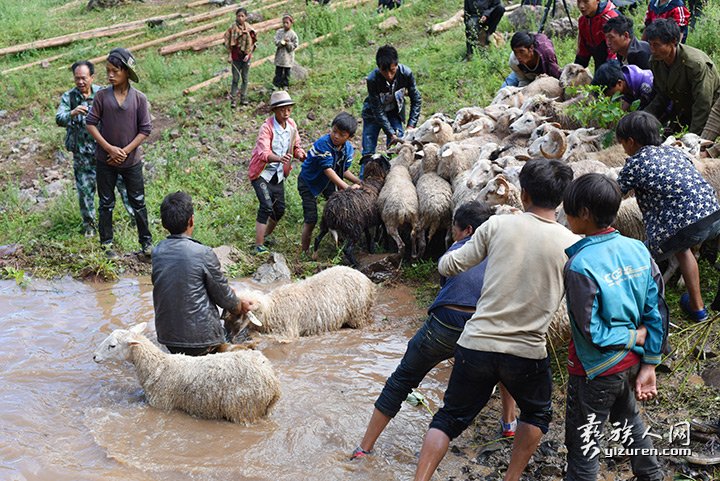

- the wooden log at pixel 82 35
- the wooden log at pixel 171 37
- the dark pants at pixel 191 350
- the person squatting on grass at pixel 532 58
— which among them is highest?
the wooden log at pixel 82 35

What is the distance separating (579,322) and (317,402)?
245 centimetres

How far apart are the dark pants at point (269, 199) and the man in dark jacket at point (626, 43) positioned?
419 cm

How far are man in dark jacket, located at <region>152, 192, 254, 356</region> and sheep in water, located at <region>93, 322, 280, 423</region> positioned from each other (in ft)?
0.74

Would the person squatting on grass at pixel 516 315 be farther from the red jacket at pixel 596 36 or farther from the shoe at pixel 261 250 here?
the red jacket at pixel 596 36

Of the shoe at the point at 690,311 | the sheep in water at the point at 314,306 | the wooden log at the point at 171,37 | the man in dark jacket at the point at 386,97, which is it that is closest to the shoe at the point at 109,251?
the sheep in water at the point at 314,306

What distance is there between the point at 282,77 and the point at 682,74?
360 inches

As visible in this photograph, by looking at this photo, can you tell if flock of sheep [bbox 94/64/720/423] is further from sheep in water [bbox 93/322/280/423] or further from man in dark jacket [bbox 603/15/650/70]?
man in dark jacket [bbox 603/15/650/70]

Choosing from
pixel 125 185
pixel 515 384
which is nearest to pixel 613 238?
pixel 515 384

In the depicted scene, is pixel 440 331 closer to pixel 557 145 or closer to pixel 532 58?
pixel 557 145

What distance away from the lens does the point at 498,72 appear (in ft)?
41.0

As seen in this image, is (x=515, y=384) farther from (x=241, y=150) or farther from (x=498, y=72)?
(x=498, y=72)

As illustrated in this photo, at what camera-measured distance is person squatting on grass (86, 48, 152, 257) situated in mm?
7625

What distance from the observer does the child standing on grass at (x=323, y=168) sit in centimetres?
816

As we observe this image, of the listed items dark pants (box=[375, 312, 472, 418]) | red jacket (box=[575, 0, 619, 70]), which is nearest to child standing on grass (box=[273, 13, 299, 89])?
red jacket (box=[575, 0, 619, 70])
